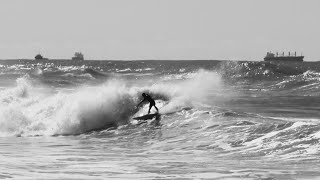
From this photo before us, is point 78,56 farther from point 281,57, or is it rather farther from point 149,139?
point 149,139

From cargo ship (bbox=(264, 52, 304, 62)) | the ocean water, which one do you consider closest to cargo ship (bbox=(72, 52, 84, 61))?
cargo ship (bbox=(264, 52, 304, 62))

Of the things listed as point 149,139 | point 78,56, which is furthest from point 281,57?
point 149,139

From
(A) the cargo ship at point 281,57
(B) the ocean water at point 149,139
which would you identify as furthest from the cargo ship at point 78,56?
(B) the ocean water at point 149,139

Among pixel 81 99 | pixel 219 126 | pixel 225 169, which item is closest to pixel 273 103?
pixel 81 99

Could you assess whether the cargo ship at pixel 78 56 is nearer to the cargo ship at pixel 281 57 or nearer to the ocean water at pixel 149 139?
the cargo ship at pixel 281 57

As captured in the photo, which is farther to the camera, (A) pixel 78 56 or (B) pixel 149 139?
(A) pixel 78 56

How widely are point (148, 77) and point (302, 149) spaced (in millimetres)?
64990

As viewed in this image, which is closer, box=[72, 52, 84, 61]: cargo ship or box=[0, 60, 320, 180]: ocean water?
box=[0, 60, 320, 180]: ocean water

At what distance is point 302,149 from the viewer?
55.6ft

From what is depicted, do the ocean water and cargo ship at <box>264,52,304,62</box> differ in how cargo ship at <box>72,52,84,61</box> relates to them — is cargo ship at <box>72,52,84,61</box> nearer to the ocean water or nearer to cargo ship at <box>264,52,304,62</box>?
cargo ship at <box>264,52,304,62</box>

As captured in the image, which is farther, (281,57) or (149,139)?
(281,57)

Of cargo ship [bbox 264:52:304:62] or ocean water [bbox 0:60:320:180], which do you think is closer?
ocean water [bbox 0:60:320:180]

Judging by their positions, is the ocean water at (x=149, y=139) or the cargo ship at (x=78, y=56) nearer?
the ocean water at (x=149, y=139)

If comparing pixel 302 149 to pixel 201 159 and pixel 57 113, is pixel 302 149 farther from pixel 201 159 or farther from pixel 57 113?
pixel 57 113
